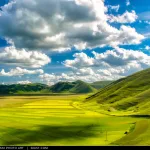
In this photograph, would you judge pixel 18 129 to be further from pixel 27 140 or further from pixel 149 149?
pixel 149 149

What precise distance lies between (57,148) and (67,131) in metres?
78.9

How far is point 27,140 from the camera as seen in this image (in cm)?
7519

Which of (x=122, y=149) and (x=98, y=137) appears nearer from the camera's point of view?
(x=122, y=149)

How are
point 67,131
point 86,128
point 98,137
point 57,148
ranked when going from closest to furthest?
point 57,148
point 98,137
point 67,131
point 86,128

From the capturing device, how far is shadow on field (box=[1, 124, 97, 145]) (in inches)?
2950

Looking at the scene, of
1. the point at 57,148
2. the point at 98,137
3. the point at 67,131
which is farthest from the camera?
the point at 67,131

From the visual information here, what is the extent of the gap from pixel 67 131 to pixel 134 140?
1067 inches

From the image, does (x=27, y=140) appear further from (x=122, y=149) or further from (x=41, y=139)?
(x=122, y=149)

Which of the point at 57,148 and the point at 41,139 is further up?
the point at 41,139

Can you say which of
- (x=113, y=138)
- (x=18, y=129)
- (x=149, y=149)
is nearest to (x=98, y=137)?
(x=113, y=138)

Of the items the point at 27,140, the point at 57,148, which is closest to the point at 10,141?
the point at 27,140

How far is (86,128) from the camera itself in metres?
96.6

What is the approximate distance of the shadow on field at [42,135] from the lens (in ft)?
246

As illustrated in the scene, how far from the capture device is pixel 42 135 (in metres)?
82.2
